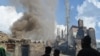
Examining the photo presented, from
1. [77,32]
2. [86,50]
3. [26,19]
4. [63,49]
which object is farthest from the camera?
[77,32]

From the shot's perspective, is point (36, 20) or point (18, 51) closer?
point (18, 51)

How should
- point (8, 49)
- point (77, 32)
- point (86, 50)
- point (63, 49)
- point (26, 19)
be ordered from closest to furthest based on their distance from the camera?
point (86, 50)
point (8, 49)
point (26, 19)
point (63, 49)
point (77, 32)

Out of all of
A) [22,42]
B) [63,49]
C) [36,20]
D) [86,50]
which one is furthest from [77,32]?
[86,50]

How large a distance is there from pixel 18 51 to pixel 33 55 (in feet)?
10.5

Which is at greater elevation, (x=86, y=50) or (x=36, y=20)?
(x=36, y=20)

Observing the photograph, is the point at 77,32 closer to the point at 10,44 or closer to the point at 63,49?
the point at 63,49

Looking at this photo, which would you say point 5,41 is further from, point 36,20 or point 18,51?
point 36,20

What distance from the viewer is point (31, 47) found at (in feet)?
183

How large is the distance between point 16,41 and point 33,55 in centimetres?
446

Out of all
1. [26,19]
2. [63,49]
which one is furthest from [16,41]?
[63,49]

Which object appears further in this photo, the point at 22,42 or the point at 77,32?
the point at 77,32

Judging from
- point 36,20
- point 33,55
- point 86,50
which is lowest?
point 33,55

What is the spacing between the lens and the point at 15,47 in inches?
2142

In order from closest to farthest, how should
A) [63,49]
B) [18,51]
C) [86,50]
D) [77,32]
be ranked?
[86,50]
[18,51]
[63,49]
[77,32]
